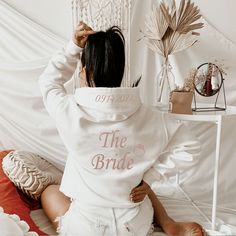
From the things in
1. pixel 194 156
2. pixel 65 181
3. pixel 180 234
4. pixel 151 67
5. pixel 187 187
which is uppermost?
pixel 151 67

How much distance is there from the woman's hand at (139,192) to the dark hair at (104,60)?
0.32 meters

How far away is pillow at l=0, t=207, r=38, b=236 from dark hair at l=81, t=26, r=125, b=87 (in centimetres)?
47

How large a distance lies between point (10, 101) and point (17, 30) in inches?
12.3

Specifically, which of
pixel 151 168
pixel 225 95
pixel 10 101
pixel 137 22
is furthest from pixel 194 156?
pixel 10 101

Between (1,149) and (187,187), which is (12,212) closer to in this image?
(1,149)

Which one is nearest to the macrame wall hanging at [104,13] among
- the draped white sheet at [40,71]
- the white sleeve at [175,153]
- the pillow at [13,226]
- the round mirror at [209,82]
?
the draped white sheet at [40,71]

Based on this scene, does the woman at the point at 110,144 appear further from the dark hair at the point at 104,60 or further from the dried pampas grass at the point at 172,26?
the dried pampas grass at the point at 172,26

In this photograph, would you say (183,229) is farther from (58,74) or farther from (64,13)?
(64,13)

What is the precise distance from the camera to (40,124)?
1.61 metres

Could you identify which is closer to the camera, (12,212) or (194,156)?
(194,156)

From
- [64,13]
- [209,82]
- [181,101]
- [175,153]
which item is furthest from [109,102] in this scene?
[64,13]

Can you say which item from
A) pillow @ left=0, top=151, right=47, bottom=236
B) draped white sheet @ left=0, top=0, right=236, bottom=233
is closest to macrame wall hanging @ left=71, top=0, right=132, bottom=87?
draped white sheet @ left=0, top=0, right=236, bottom=233

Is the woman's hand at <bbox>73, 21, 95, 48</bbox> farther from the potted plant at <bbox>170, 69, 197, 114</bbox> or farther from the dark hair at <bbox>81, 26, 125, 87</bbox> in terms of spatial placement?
the potted plant at <bbox>170, 69, 197, 114</bbox>

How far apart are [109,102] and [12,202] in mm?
558
